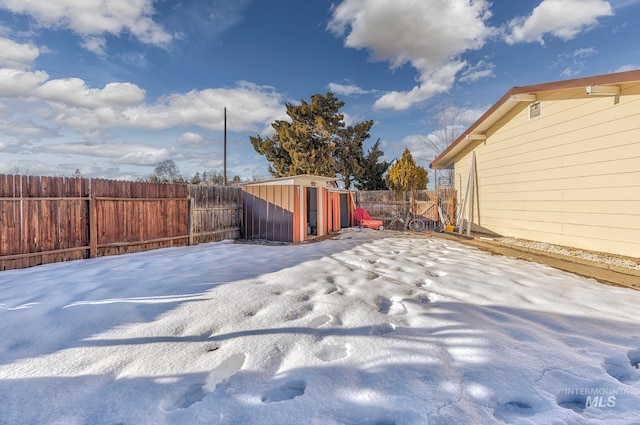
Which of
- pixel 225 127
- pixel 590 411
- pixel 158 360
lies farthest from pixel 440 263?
pixel 225 127

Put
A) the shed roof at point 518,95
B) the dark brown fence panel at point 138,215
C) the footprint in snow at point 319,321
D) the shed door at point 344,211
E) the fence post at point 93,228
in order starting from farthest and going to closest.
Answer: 1. the shed door at point 344,211
2. the dark brown fence panel at point 138,215
3. the fence post at point 93,228
4. the shed roof at point 518,95
5. the footprint in snow at point 319,321

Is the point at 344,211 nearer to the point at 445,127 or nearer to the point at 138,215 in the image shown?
the point at 138,215

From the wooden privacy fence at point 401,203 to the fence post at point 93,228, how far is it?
1119 cm

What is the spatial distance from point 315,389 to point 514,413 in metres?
1.06

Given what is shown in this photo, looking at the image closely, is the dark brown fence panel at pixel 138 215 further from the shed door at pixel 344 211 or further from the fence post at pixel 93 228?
the shed door at pixel 344 211

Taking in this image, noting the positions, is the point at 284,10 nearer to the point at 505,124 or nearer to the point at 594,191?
the point at 505,124

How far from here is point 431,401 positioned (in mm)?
1544

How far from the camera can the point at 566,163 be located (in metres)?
6.67

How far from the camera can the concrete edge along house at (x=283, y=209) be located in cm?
877

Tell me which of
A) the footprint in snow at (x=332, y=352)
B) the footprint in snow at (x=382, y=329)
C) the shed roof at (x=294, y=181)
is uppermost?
the shed roof at (x=294, y=181)

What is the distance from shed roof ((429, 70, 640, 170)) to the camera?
5.20m

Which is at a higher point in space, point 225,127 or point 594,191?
point 225,127

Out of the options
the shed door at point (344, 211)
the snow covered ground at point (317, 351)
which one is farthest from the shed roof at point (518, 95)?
the shed door at point (344, 211)

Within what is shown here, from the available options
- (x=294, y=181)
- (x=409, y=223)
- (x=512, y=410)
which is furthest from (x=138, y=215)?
(x=409, y=223)
